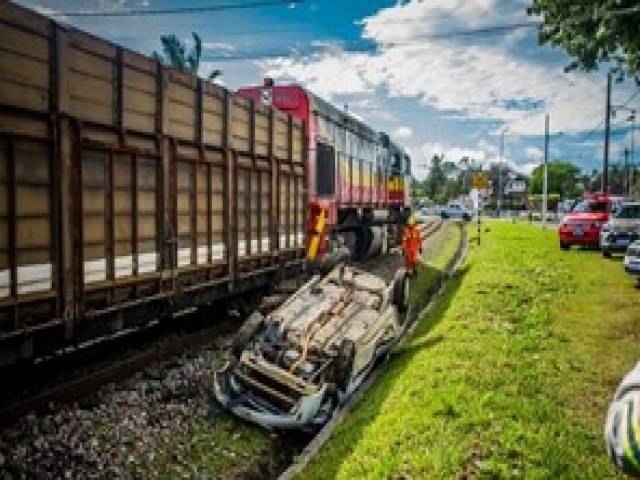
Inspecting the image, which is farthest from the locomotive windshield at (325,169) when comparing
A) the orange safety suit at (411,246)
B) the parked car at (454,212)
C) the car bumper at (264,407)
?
the parked car at (454,212)

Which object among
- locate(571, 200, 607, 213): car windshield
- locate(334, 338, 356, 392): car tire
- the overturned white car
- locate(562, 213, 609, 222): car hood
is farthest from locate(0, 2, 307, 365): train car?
locate(571, 200, 607, 213): car windshield

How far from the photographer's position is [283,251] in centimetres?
1185

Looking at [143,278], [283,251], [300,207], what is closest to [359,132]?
[300,207]

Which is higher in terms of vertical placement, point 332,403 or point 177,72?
Answer: point 177,72

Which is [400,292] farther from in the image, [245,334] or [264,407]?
[264,407]

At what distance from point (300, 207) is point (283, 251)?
133 centimetres

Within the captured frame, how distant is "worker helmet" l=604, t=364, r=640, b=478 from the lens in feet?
4.91

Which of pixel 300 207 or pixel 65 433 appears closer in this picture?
pixel 65 433

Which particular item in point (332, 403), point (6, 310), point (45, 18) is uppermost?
point (45, 18)

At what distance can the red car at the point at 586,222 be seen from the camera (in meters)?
23.2

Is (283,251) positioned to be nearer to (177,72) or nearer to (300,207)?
(300,207)

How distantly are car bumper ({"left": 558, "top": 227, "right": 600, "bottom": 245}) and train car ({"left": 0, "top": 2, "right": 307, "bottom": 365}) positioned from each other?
55.9 feet

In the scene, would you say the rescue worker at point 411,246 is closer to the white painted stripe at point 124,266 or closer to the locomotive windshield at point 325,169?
the locomotive windshield at point 325,169

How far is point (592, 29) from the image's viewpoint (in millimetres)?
13125
